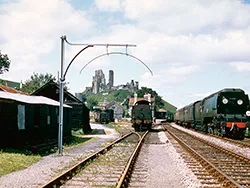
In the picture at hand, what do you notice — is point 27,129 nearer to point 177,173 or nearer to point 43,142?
point 43,142

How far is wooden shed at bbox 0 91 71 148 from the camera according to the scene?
16.6 metres

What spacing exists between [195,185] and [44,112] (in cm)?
1390

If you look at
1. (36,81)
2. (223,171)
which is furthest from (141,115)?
(36,81)

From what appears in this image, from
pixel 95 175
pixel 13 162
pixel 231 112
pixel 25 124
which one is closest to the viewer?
pixel 95 175

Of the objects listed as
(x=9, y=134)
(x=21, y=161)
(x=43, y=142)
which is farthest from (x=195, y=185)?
(x=43, y=142)

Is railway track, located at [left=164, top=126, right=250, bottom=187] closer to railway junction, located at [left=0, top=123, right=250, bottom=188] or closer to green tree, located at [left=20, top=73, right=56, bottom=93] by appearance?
railway junction, located at [left=0, top=123, right=250, bottom=188]

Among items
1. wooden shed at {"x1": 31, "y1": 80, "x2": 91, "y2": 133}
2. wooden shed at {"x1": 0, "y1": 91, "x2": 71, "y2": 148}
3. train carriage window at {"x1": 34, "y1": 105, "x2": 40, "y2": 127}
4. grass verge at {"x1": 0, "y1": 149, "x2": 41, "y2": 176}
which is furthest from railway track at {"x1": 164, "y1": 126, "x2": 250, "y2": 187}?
wooden shed at {"x1": 31, "y1": 80, "x2": 91, "y2": 133}

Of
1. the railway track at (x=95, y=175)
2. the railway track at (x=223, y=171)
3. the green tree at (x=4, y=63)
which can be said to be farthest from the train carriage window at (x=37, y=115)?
the green tree at (x=4, y=63)

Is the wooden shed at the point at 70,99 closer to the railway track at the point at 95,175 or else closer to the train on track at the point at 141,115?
the train on track at the point at 141,115

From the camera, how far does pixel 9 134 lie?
656 inches

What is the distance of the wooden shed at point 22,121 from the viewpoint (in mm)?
16578

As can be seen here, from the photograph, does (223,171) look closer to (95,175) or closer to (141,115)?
A: (95,175)

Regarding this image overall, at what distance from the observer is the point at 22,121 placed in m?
17.5

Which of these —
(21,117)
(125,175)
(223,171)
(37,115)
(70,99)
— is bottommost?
(223,171)
